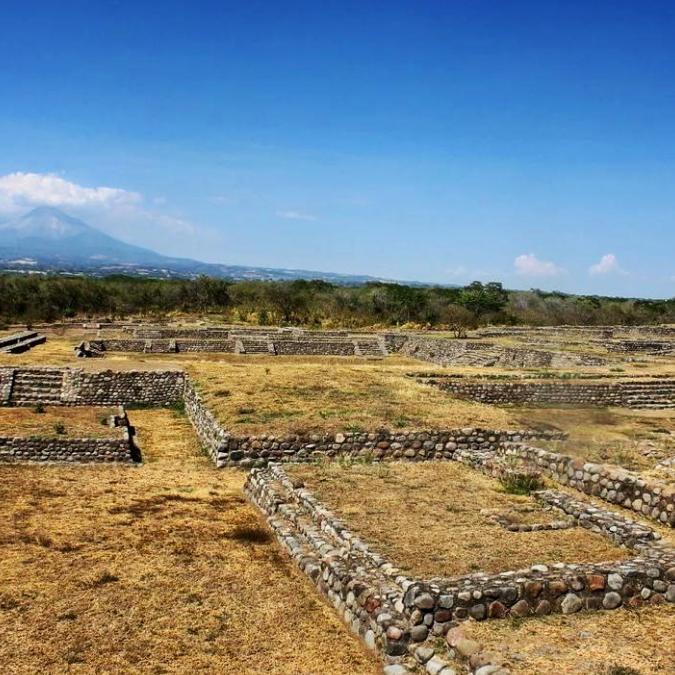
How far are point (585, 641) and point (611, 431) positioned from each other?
41.6ft

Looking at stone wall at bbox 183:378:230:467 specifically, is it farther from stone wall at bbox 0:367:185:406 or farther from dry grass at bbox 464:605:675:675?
dry grass at bbox 464:605:675:675

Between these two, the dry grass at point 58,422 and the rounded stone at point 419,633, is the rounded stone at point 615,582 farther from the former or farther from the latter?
the dry grass at point 58,422

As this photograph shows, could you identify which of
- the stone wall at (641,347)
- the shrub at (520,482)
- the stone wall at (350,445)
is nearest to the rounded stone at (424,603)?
the shrub at (520,482)

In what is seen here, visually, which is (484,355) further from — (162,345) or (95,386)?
(95,386)

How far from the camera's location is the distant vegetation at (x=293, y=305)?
62.3 meters

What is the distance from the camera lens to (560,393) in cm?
2461

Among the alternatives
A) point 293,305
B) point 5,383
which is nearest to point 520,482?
point 5,383

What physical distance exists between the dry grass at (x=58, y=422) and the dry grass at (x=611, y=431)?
11502 mm

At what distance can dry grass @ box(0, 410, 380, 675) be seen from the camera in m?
7.46

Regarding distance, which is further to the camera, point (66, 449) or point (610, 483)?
point (66, 449)

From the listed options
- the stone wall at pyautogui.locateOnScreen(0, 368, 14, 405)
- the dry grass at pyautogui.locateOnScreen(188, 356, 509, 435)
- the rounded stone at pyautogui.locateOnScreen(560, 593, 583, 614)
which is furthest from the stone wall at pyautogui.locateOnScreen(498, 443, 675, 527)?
the stone wall at pyautogui.locateOnScreen(0, 368, 14, 405)

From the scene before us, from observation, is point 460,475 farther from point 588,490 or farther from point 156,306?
point 156,306

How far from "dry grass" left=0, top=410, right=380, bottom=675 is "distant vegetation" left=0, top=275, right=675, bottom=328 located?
151 ft

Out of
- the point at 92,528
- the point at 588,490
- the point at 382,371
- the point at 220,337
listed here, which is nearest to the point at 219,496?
the point at 92,528
